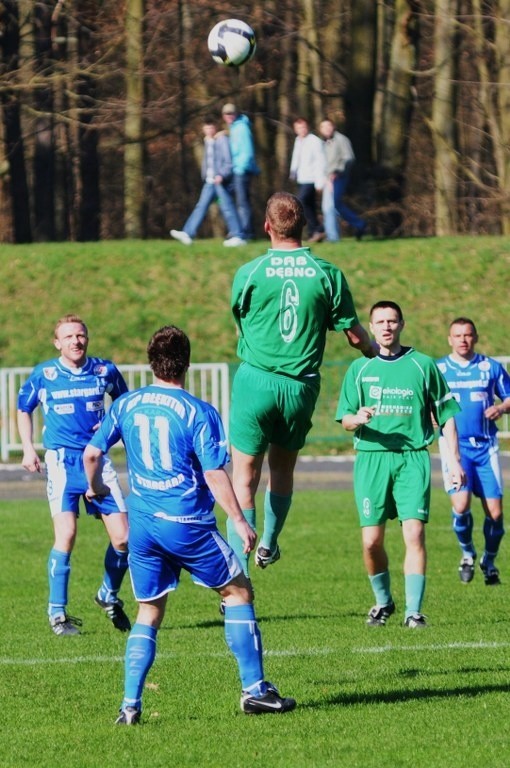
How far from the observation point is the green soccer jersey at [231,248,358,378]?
27.0ft

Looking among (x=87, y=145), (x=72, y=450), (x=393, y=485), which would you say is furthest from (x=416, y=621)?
(x=87, y=145)

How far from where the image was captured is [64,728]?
690cm

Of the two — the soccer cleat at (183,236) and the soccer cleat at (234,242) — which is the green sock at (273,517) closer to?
the soccer cleat at (234,242)

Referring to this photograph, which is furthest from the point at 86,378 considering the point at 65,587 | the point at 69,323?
the point at 65,587

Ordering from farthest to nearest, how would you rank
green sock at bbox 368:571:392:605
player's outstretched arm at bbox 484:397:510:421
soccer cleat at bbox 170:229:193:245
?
soccer cleat at bbox 170:229:193:245, player's outstretched arm at bbox 484:397:510:421, green sock at bbox 368:571:392:605

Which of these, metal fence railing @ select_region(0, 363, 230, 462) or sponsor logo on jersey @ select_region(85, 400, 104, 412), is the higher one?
sponsor logo on jersey @ select_region(85, 400, 104, 412)

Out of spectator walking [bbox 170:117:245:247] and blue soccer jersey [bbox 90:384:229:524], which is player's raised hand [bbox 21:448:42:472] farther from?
spectator walking [bbox 170:117:245:247]

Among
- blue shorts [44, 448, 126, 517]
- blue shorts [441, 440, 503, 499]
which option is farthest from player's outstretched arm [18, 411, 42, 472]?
blue shorts [441, 440, 503, 499]

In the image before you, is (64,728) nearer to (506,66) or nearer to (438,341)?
(438,341)

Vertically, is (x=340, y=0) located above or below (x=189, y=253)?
above

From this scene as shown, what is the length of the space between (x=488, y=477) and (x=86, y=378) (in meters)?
3.96

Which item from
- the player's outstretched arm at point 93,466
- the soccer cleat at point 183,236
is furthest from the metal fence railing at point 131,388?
the player's outstretched arm at point 93,466

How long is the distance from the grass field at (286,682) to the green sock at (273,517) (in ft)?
2.36

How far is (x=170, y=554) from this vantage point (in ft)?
22.6
